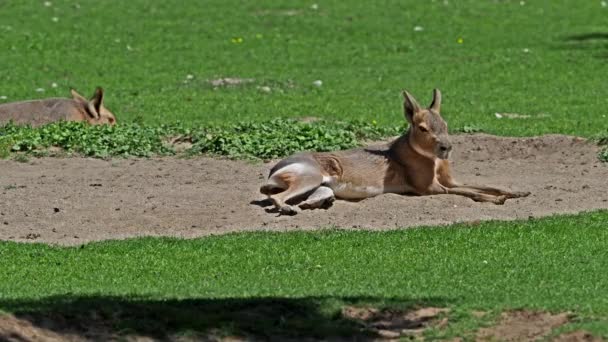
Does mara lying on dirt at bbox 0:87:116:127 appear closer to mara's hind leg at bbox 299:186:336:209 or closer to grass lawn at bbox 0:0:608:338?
grass lawn at bbox 0:0:608:338

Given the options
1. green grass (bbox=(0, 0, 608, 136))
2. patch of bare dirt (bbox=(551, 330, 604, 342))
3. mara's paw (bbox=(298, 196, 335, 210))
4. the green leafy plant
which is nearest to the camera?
patch of bare dirt (bbox=(551, 330, 604, 342))

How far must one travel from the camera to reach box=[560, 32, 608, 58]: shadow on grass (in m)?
24.2

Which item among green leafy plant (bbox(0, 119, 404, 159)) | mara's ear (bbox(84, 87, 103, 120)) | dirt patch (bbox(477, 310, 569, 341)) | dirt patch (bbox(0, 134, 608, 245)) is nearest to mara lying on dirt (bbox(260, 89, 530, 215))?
dirt patch (bbox(0, 134, 608, 245))

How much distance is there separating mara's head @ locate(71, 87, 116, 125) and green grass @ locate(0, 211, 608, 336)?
6564mm

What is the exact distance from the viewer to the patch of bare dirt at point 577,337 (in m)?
8.34

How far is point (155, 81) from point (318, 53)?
3.21 m

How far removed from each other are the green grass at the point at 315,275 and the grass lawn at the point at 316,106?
0.07 feet

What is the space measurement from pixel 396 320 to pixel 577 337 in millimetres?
1314

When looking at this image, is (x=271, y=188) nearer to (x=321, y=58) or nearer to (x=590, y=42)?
(x=321, y=58)

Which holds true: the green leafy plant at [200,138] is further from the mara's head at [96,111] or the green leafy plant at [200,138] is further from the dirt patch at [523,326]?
the dirt patch at [523,326]

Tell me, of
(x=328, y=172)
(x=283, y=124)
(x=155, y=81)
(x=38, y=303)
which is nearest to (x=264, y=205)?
(x=328, y=172)

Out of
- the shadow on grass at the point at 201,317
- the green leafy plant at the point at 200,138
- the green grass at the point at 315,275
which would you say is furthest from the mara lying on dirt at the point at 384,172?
the shadow on grass at the point at 201,317

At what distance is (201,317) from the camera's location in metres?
9.19

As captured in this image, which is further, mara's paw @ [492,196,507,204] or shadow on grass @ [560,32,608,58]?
shadow on grass @ [560,32,608,58]
